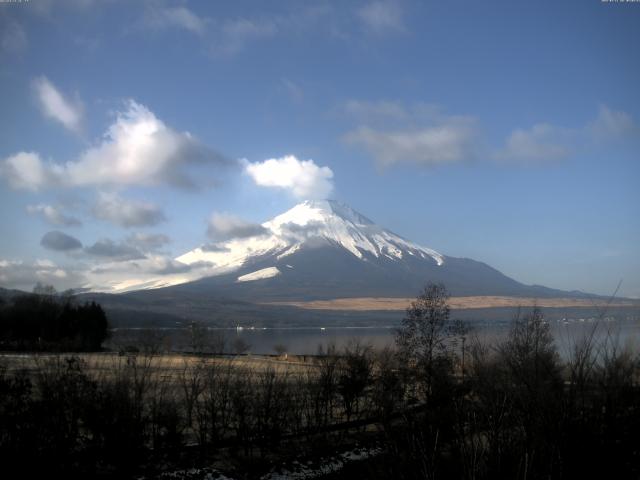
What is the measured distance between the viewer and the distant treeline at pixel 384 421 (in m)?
4.80

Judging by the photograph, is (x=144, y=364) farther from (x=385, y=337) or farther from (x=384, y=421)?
(x=385, y=337)

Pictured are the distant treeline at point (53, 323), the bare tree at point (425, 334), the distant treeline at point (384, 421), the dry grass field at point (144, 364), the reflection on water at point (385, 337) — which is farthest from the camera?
the distant treeline at point (53, 323)

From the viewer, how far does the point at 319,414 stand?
18188mm

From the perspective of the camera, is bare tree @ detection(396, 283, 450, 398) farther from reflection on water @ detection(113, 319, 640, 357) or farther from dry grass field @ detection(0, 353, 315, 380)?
dry grass field @ detection(0, 353, 315, 380)

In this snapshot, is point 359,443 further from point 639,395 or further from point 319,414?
point 639,395

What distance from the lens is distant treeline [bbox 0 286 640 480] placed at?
4.80 meters

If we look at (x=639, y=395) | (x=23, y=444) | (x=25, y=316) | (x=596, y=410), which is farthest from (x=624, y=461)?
(x=25, y=316)

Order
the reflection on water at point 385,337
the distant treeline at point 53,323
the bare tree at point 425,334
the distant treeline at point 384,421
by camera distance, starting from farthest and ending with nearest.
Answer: the distant treeline at point 53,323
the bare tree at point 425,334
the reflection on water at point 385,337
the distant treeline at point 384,421

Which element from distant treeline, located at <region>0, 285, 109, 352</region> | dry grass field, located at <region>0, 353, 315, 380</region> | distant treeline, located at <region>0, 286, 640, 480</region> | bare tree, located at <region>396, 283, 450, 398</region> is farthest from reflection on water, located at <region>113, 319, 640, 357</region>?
distant treeline, located at <region>0, 285, 109, 352</region>

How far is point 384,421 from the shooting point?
511 centimetres

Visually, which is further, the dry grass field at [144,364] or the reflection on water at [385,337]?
the dry grass field at [144,364]

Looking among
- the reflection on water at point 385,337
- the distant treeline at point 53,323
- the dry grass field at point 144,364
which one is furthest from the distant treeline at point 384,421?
the distant treeline at point 53,323

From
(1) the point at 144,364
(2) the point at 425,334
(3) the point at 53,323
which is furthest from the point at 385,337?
(1) the point at 144,364

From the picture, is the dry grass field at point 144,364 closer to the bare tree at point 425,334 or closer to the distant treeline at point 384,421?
the distant treeline at point 384,421
